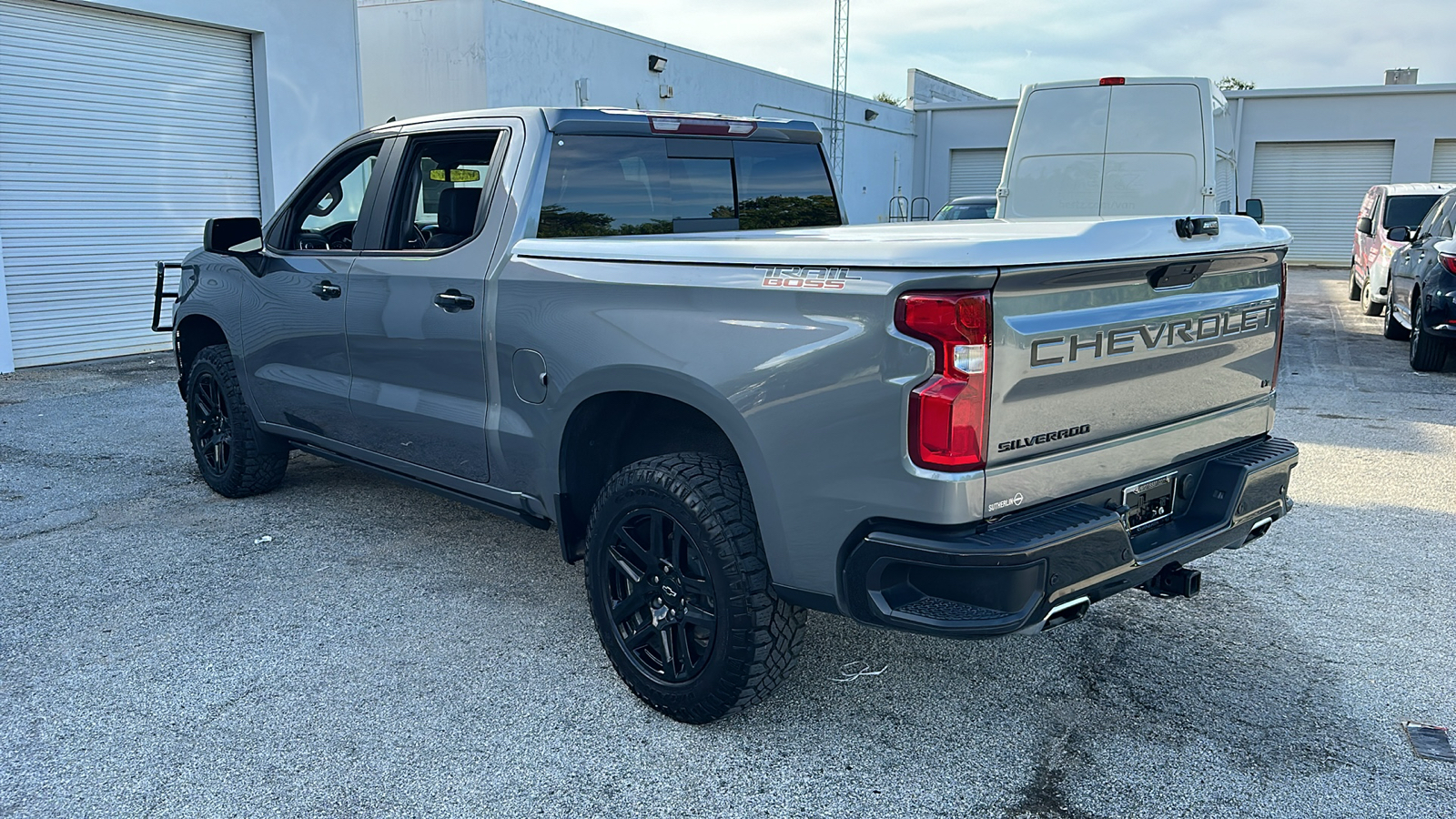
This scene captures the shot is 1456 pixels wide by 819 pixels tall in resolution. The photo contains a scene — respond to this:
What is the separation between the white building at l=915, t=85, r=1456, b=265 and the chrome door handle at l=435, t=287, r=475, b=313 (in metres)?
27.9

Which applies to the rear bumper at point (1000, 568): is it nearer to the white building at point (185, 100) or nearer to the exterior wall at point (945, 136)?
the white building at point (185, 100)

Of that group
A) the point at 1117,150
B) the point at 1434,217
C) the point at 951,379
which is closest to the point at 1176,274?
the point at 951,379

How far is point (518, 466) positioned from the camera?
12.9 ft

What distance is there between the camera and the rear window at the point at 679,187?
4.06 metres

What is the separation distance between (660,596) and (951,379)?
1.25 metres

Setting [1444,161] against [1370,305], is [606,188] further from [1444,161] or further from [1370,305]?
[1444,161]

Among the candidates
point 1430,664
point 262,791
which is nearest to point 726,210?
point 262,791

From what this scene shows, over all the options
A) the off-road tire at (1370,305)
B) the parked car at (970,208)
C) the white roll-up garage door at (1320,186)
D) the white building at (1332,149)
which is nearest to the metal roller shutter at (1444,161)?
the white building at (1332,149)

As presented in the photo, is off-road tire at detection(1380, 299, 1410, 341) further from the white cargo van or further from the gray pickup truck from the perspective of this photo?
the gray pickup truck

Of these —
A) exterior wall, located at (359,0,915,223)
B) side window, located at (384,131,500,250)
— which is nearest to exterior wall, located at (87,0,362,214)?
exterior wall, located at (359,0,915,223)

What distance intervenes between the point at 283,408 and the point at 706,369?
2.92 meters

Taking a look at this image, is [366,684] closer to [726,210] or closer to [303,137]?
[726,210]

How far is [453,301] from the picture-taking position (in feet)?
13.3

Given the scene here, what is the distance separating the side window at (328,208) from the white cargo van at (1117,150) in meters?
6.10
